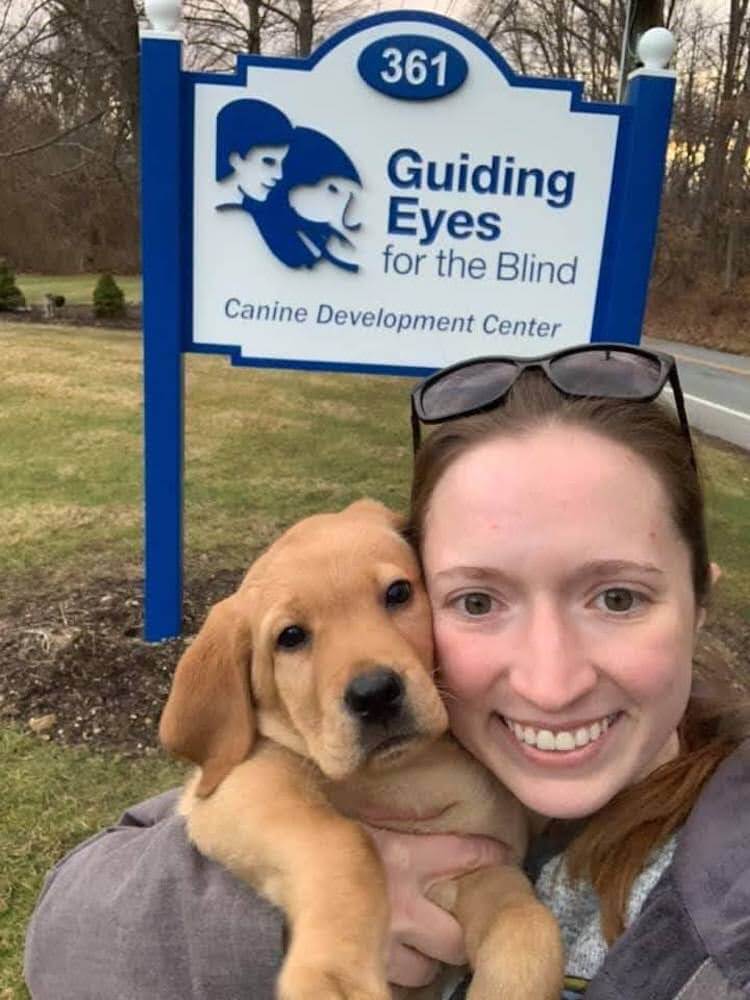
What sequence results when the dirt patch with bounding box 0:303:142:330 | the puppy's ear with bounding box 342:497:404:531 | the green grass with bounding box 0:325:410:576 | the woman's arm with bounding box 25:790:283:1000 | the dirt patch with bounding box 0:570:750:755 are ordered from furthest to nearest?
the dirt patch with bounding box 0:303:142:330
the green grass with bounding box 0:325:410:576
the dirt patch with bounding box 0:570:750:755
the puppy's ear with bounding box 342:497:404:531
the woman's arm with bounding box 25:790:283:1000

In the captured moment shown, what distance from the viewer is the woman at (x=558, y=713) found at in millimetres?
1436

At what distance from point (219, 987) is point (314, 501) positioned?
→ 21.0 ft

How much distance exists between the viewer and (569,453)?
153 cm

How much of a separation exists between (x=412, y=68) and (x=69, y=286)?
91.9ft

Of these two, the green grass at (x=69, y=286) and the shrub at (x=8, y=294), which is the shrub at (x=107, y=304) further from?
the green grass at (x=69, y=286)

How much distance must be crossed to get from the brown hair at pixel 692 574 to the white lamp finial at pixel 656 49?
3.49 meters

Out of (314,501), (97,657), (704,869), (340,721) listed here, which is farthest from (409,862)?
(314,501)

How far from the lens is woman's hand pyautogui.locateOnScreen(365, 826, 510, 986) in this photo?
1.59 metres

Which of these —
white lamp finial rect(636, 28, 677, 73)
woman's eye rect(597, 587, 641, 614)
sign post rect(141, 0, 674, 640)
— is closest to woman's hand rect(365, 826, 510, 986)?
woman's eye rect(597, 587, 641, 614)

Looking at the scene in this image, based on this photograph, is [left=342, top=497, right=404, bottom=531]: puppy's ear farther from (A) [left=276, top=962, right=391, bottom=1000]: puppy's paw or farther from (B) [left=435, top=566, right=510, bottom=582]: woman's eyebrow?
(A) [left=276, top=962, right=391, bottom=1000]: puppy's paw

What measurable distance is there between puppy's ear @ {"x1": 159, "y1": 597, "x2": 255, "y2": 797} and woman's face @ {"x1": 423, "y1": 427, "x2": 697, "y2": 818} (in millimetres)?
467

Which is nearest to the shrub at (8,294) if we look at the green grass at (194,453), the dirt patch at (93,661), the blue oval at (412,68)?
the green grass at (194,453)

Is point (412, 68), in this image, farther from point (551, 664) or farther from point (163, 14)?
point (551, 664)

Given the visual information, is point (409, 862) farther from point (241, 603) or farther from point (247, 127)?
point (247, 127)
